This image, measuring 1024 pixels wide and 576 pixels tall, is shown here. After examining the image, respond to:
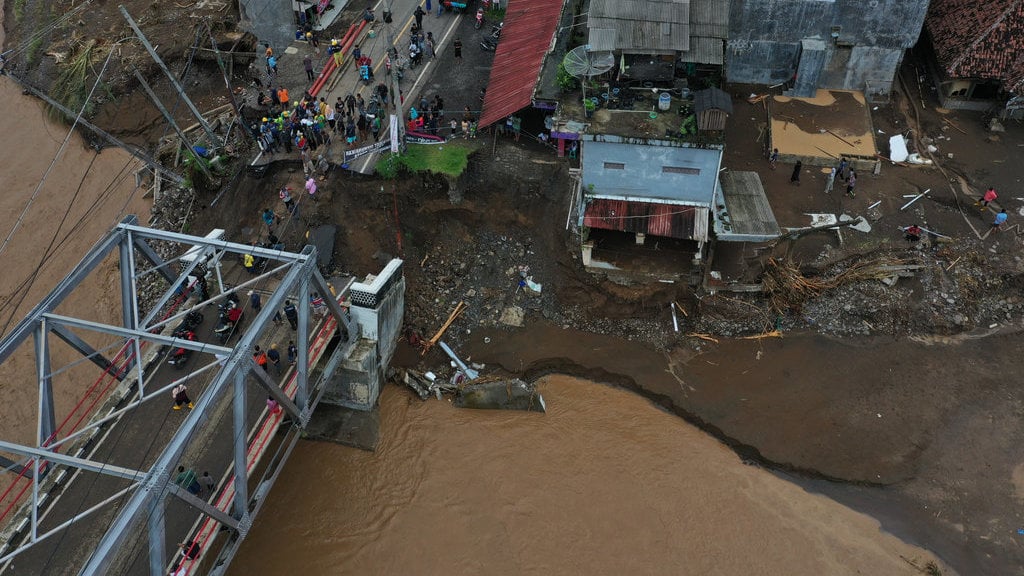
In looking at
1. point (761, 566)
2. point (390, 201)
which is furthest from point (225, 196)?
point (761, 566)

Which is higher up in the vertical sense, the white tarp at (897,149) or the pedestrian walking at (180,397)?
the pedestrian walking at (180,397)

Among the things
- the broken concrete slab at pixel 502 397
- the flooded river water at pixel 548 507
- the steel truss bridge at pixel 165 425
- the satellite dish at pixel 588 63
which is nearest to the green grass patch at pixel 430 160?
the steel truss bridge at pixel 165 425

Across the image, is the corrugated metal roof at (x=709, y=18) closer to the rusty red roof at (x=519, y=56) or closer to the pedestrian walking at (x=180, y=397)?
the rusty red roof at (x=519, y=56)

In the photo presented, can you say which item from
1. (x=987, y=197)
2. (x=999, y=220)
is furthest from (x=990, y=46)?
(x=999, y=220)

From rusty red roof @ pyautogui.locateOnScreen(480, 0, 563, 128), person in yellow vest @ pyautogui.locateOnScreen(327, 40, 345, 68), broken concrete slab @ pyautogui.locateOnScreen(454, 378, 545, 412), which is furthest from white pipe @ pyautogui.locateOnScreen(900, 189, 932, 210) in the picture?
person in yellow vest @ pyautogui.locateOnScreen(327, 40, 345, 68)

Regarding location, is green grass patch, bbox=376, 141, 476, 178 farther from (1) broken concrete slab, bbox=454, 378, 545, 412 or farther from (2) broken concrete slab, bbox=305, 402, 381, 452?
(2) broken concrete slab, bbox=305, 402, 381, 452

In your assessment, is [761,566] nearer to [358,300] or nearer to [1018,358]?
[1018,358]

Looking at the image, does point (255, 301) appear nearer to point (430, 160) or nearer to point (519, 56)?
point (430, 160)

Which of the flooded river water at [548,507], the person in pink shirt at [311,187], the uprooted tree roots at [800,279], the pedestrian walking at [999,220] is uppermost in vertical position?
the person in pink shirt at [311,187]
